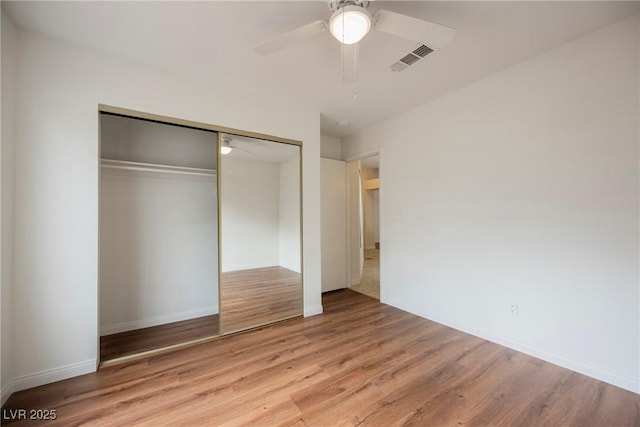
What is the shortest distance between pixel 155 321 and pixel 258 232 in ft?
5.07

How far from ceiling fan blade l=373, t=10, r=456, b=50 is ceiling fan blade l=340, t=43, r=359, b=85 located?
445mm

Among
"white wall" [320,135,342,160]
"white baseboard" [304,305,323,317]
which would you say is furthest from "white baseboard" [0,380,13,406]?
"white wall" [320,135,342,160]

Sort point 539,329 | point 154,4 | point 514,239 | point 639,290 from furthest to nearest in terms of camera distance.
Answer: point 514,239 < point 539,329 < point 639,290 < point 154,4

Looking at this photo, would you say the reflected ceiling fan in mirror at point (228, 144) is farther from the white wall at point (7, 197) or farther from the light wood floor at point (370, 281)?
the light wood floor at point (370, 281)

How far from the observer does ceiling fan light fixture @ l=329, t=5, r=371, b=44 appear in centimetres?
141

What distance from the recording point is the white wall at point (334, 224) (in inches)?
164

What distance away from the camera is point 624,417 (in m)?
1.58

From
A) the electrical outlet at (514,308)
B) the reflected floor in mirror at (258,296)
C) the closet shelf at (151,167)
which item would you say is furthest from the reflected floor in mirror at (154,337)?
the electrical outlet at (514,308)

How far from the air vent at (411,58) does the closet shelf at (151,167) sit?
7.77ft

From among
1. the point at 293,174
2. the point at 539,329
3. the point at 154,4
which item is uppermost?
the point at 154,4

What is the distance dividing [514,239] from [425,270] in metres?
1.05

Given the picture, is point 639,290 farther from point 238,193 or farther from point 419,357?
point 238,193

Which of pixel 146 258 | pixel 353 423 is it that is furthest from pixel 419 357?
pixel 146 258

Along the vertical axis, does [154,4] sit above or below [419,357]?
above
